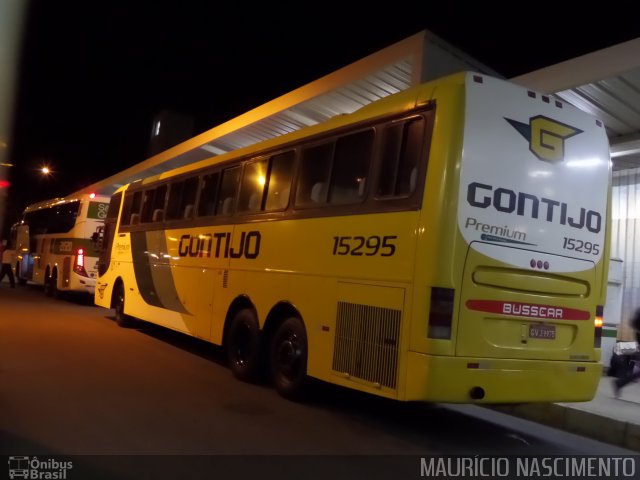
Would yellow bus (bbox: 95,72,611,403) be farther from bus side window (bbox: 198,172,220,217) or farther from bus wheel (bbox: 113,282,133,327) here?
bus wheel (bbox: 113,282,133,327)

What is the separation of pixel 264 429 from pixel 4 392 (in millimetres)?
2903

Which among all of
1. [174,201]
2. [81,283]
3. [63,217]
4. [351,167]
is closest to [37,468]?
[351,167]

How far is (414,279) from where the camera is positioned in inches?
189

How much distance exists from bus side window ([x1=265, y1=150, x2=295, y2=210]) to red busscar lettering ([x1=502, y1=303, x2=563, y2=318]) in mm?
2926

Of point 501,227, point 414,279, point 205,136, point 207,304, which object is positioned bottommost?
point 207,304

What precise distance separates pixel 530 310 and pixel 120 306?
9.10m

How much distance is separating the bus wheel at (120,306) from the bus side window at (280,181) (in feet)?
19.5

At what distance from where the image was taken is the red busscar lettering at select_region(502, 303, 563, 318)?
4977mm

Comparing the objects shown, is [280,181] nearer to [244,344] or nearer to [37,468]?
[244,344]

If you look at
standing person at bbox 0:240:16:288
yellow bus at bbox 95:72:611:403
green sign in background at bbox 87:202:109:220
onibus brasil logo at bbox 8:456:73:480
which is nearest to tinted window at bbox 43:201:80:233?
green sign in background at bbox 87:202:109:220

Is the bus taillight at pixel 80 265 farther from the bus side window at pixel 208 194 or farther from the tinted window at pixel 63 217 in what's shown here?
the bus side window at pixel 208 194

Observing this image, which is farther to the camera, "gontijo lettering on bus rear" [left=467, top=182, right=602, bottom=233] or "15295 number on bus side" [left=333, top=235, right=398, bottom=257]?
"15295 number on bus side" [left=333, top=235, right=398, bottom=257]

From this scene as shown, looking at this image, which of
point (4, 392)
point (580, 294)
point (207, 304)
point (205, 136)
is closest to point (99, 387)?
point (4, 392)

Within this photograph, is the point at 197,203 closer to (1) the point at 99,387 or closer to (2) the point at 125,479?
(1) the point at 99,387
